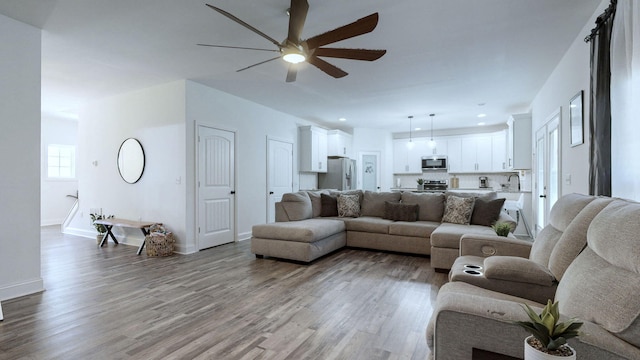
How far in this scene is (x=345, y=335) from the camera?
2.23 metres

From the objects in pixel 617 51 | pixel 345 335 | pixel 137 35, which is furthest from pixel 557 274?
pixel 137 35

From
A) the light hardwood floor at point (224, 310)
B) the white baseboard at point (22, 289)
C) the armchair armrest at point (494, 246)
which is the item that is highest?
the armchair armrest at point (494, 246)

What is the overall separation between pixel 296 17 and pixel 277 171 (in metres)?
4.52

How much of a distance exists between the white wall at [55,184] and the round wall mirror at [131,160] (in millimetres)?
3872

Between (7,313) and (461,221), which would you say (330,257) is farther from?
(7,313)

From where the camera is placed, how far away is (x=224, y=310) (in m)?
2.67

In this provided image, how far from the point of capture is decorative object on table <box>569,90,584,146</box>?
10.1ft

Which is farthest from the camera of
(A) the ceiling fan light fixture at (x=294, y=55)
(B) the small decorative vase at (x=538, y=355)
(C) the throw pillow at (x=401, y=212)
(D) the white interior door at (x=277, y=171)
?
(D) the white interior door at (x=277, y=171)

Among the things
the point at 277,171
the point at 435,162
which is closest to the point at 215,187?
the point at 277,171

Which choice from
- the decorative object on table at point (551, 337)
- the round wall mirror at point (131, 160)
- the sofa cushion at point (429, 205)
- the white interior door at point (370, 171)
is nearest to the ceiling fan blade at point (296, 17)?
the decorative object on table at point (551, 337)

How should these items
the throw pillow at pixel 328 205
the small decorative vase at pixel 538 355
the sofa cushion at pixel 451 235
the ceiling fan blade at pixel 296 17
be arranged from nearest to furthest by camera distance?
the small decorative vase at pixel 538 355, the ceiling fan blade at pixel 296 17, the sofa cushion at pixel 451 235, the throw pillow at pixel 328 205

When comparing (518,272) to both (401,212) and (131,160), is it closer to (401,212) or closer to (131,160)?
(401,212)

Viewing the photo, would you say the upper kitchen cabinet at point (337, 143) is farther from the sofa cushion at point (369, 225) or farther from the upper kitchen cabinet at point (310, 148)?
the sofa cushion at point (369, 225)

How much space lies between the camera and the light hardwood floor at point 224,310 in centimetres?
205
